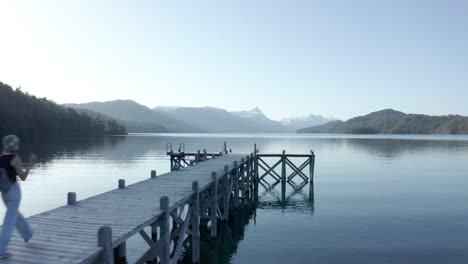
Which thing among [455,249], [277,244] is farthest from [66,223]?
[455,249]

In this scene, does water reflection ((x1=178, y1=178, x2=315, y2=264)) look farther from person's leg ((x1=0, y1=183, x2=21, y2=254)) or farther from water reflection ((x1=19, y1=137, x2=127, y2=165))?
water reflection ((x1=19, y1=137, x2=127, y2=165))

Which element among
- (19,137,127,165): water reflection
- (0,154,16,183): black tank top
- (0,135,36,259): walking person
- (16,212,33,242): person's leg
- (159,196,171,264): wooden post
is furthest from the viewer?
(19,137,127,165): water reflection

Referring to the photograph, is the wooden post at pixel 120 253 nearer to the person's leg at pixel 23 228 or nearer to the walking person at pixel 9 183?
the person's leg at pixel 23 228

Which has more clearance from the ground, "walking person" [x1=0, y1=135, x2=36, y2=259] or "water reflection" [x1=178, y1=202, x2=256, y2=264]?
"walking person" [x1=0, y1=135, x2=36, y2=259]

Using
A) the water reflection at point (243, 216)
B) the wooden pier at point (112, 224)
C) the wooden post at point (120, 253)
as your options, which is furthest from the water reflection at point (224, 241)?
the wooden post at point (120, 253)

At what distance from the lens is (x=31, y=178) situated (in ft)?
141

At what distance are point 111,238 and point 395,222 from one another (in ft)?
69.3

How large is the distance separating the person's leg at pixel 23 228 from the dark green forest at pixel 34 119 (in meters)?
111

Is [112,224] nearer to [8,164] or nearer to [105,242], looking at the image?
[105,242]

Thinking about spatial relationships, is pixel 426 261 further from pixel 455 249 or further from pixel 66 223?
pixel 66 223

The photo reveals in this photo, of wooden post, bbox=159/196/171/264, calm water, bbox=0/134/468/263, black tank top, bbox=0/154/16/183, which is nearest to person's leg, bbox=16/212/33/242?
black tank top, bbox=0/154/16/183

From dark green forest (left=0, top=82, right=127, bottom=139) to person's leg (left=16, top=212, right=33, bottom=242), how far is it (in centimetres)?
11051

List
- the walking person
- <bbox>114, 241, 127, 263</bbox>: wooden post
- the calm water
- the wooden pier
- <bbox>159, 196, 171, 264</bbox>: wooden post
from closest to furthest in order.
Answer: the walking person < the wooden pier < <bbox>159, 196, 171, 264</bbox>: wooden post < <bbox>114, 241, 127, 263</bbox>: wooden post < the calm water

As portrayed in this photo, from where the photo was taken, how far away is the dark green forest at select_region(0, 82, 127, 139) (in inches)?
4562
